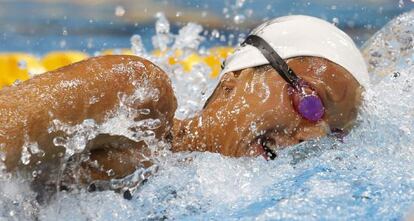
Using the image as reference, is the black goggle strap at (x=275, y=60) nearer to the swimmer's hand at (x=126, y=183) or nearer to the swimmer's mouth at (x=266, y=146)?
the swimmer's mouth at (x=266, y=146)

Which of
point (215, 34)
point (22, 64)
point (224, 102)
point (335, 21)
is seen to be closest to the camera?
point (224, 102)

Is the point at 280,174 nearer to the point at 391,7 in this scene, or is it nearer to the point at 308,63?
the point at 308,63

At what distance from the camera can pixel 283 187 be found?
4.49 ft

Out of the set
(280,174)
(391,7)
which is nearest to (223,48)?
(391,7)

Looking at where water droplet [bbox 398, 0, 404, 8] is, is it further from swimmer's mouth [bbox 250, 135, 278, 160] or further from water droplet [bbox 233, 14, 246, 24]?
swimmer's mouth [bbox 250, 135, 278, 160]

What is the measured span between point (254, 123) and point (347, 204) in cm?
32

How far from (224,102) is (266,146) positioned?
0.43 feet

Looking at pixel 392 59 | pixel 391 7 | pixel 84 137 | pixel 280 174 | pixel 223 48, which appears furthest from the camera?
pixel 391 7

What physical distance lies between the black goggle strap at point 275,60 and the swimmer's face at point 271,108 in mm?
14

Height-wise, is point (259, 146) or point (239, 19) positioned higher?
point (239, 19)

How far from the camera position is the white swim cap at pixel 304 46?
1632 millimetres

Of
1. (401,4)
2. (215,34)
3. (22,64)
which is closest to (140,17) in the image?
(215,34)

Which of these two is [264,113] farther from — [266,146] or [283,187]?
[283,187]

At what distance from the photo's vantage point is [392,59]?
2.14m
